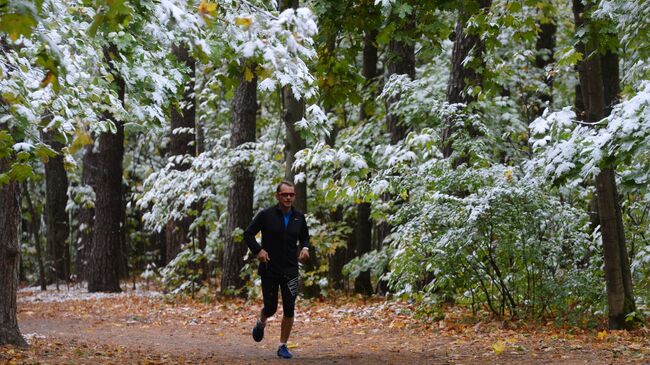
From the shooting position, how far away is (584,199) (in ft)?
39.5

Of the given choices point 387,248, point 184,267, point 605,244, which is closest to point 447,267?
point 605,244

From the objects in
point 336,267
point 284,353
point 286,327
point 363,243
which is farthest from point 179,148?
point 284,353

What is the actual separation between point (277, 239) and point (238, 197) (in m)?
8.22

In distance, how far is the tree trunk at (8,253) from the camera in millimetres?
8664

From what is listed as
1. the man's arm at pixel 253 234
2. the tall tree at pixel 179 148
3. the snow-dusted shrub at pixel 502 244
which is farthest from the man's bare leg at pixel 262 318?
the tall tree at pixel 179 148

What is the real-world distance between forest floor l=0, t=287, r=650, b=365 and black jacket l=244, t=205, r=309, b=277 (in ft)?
3.52

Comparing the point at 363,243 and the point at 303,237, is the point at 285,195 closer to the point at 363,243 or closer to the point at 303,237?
the point at 303,237

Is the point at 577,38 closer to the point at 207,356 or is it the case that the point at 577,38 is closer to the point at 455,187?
the point at 455,187

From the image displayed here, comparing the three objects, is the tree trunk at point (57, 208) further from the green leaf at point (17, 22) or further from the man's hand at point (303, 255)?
the green leaf at point (17, 22)

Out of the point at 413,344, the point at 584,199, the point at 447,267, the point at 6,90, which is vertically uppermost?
the point at 6,90

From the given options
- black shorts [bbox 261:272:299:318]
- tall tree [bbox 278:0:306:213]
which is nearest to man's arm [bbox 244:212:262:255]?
black shorts [bbox 261:272:299:318]

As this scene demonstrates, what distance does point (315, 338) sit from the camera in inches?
445

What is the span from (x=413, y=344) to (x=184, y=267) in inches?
400

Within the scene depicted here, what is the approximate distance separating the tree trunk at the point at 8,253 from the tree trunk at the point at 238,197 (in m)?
7.94
